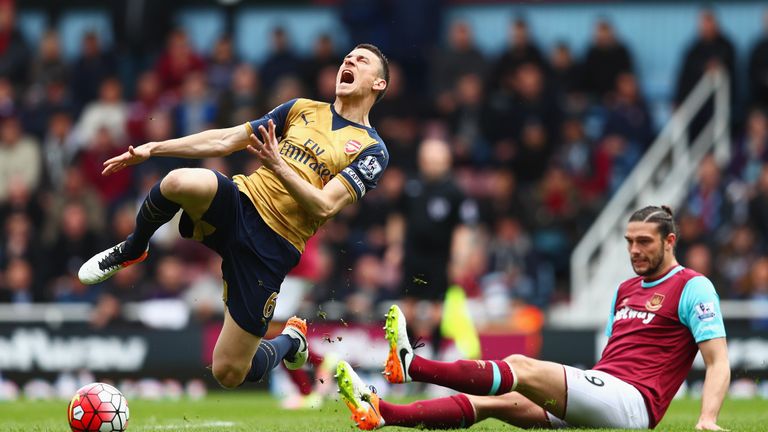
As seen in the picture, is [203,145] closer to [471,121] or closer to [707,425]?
[707,425]

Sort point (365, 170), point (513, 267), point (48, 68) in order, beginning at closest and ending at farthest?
point (365, 170), point (513, 267), point (48, 68)

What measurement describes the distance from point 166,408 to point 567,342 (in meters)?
4.71

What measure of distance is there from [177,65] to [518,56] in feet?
16.5

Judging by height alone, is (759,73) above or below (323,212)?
above

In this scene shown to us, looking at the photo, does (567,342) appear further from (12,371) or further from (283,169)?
(283,169)

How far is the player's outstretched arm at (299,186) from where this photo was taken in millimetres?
7188

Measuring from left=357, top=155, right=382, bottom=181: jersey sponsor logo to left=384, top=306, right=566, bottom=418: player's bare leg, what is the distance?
1155mm

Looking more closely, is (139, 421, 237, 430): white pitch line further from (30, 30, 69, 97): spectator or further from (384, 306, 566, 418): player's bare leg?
(30, 30, 69, 97): spectator

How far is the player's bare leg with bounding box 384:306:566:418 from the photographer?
23.0 feet

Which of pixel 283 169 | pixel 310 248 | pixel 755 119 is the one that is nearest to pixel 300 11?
pixel 755 119

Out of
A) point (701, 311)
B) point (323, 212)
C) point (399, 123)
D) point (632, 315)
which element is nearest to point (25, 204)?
point (399, 123)

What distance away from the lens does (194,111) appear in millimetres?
17391

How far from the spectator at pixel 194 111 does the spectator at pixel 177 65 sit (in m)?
0.67

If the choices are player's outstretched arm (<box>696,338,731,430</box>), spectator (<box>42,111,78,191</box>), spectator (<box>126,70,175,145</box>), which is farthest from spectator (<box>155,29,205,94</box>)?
player's outstretched arm (<box>696,338,731,430</box>)
